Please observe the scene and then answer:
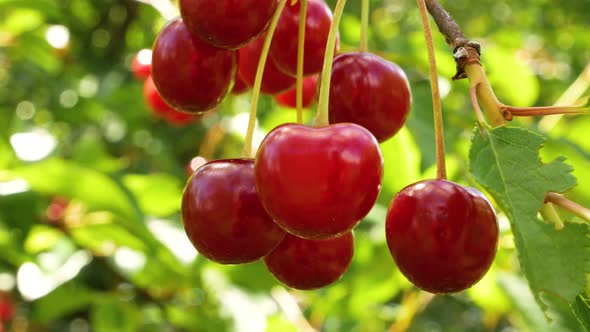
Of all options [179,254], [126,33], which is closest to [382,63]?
[179,254]

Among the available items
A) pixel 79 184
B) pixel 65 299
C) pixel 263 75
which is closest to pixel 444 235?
pixel 263 75

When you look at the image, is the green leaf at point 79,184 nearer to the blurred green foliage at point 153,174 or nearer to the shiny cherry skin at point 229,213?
the blurred green foliage at point 153,174

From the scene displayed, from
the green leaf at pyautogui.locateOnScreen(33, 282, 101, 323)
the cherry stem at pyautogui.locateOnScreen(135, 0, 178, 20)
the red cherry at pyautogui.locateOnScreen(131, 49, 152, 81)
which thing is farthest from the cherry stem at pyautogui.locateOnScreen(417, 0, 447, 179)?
the green leaf at pyautogui.locateOnScreen(33, 282, 101, 323)

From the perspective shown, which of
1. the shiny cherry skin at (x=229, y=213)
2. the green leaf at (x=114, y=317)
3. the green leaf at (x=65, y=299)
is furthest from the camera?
the green leaf at (x=65, y=299)

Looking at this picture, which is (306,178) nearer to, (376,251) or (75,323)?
(376,251)

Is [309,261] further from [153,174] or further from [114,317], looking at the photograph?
[153,174]

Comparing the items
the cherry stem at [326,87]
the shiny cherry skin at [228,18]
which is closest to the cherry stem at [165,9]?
the shiny cherry skin at [228,18]
